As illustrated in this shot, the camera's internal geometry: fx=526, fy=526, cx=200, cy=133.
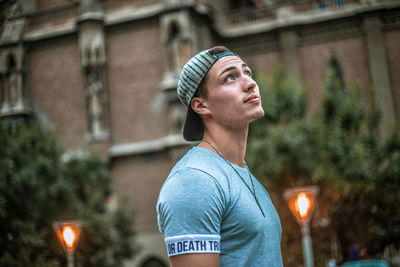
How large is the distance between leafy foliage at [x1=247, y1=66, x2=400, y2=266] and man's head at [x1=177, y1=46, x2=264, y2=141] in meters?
10.3

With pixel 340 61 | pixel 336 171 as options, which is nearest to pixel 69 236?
pixel 336 171

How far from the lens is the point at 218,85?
73.2 inches

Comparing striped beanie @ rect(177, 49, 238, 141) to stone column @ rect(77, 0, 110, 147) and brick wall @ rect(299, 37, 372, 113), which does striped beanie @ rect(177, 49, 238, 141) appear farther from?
brick wall @ rect(299, 37, 372, 113)

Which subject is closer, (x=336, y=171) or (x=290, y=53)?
(x=336, y=171)

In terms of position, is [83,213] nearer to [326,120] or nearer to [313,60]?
[326,120]

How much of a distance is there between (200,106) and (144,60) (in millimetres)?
17107

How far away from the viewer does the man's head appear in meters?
1.85

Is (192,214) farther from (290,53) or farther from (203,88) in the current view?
(290,53)

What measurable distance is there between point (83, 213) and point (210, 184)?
39.9 feet

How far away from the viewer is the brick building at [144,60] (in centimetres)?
1792

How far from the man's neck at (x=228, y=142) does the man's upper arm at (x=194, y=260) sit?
47cm

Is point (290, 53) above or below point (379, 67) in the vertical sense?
above

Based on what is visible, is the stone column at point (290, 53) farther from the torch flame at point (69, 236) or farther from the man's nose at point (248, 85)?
the man's nose at point (248, 85)

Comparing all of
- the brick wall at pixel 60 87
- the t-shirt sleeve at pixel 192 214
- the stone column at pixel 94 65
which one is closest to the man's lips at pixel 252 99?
the t-shirt sleeve at pixel 192 214
